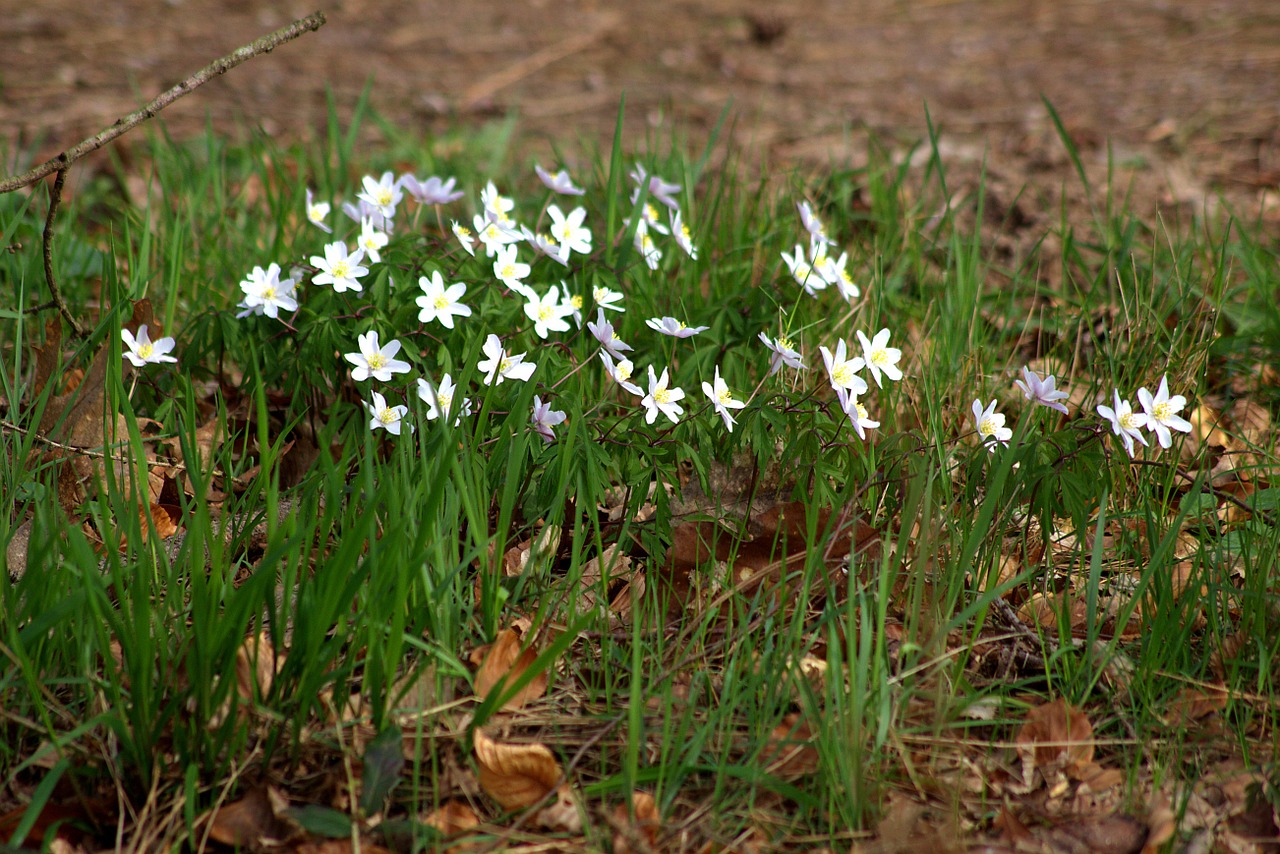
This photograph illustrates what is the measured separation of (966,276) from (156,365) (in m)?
2.01

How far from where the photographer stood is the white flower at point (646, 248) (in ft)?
7.97

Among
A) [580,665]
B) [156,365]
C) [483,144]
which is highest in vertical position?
[483,144]

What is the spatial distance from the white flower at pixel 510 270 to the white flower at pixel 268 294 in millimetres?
425

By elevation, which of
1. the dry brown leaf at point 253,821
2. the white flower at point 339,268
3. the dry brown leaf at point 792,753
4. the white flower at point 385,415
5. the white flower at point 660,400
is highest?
the white flower at point 339,268

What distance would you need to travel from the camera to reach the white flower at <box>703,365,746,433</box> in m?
1.89

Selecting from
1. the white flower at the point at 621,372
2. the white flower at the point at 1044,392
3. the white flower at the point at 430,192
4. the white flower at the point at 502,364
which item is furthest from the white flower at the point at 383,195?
the white flower at the point at 1044,392

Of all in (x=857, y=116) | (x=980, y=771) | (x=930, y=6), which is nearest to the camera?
(x=980, y=771)

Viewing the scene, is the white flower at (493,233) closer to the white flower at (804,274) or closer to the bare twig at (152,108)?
the bare twig at (152,108)

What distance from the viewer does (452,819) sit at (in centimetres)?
143

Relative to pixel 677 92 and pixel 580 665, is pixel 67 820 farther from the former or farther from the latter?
pixel 677 92

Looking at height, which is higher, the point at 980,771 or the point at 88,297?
the point at 88,297

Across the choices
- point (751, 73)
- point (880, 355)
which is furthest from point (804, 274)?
point (751, 73)

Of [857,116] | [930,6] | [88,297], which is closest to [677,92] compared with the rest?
[857,116]

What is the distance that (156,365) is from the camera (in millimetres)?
2221
